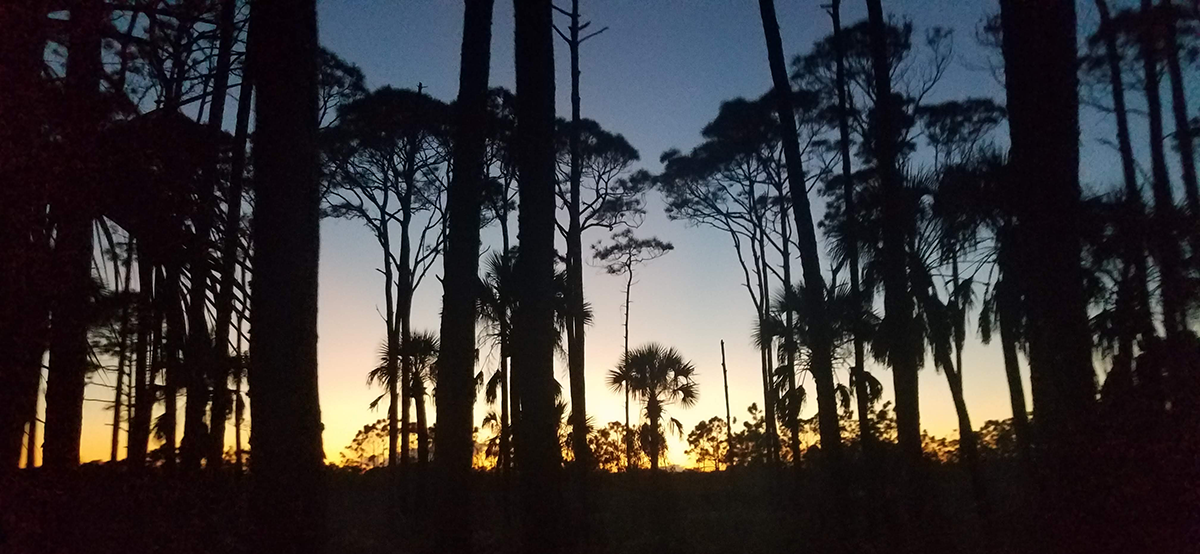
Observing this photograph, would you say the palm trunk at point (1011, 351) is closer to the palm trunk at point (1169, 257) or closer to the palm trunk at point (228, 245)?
the palm trunk at point (1169, 257)

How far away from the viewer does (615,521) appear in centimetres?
2297

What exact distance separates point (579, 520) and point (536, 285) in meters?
9.11

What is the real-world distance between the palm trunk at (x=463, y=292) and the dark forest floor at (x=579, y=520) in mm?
1347

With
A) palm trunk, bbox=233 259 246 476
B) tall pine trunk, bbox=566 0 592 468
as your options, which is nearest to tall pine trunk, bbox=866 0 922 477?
tall pine trunk, bbox=566 0 592 468

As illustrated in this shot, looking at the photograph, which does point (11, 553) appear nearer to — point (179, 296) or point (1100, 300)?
point (179, 296)

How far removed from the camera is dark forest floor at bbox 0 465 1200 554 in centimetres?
638

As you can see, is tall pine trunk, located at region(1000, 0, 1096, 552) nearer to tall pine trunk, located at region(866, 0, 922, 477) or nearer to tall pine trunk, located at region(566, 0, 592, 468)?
tall pine trunk, located at region(866, 0, 922, 477)

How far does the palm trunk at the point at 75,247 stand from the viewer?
5.73m

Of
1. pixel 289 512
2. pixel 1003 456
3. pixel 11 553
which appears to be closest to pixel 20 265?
pixel 11 553

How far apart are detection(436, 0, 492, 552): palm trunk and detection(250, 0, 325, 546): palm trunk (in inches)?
206

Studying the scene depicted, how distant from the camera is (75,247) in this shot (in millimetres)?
5855

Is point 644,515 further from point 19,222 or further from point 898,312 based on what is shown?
point 19,222

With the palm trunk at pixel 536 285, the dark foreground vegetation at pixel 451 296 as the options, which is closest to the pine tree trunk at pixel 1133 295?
the dark foreground vegetation at pixel 451 296

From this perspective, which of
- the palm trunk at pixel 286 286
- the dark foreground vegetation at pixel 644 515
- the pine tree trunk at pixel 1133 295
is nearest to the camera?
the palm trunk at pixel 286 286
